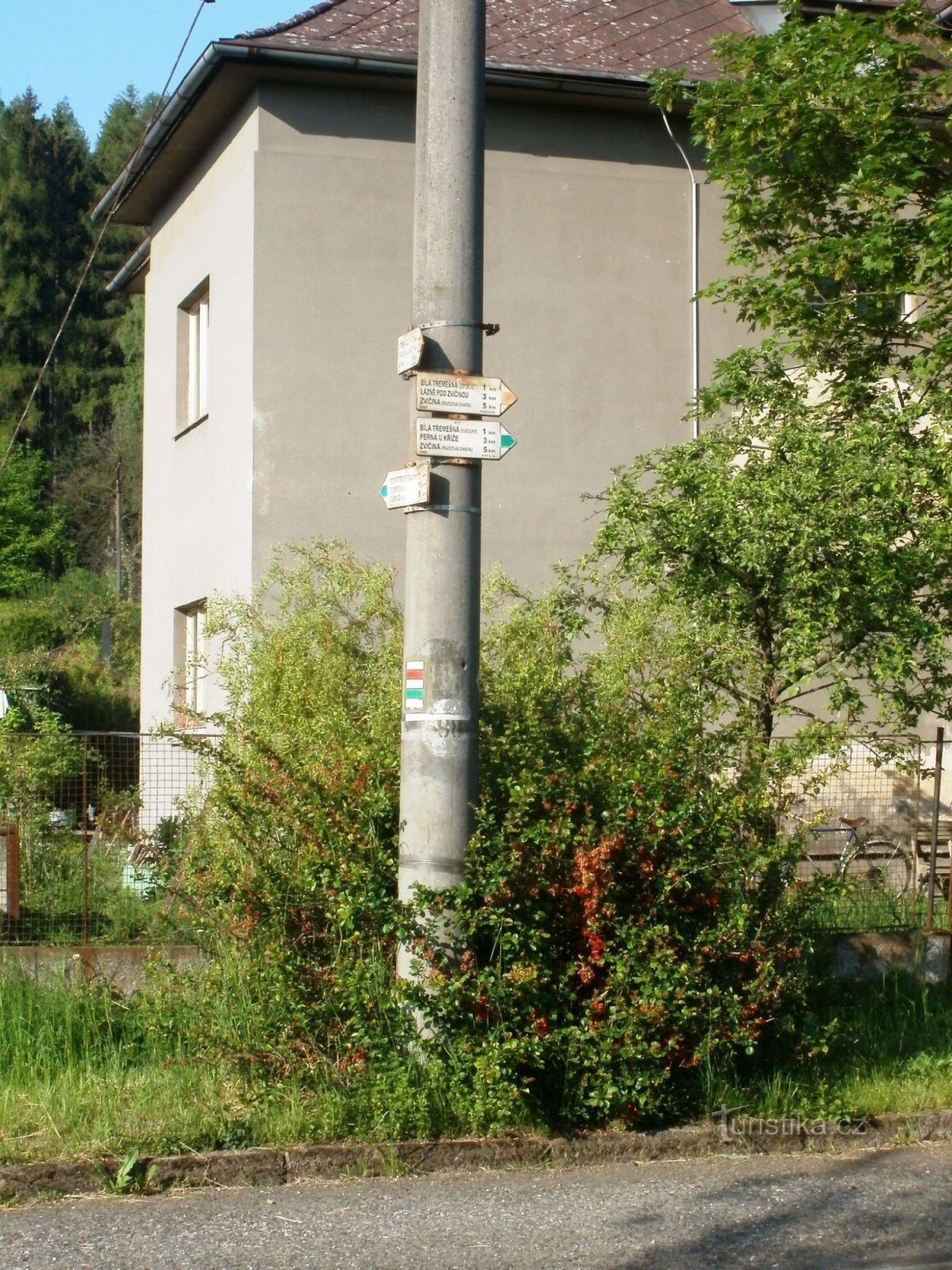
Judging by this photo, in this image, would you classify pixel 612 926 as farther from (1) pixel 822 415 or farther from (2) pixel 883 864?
(2) pixel 883 864

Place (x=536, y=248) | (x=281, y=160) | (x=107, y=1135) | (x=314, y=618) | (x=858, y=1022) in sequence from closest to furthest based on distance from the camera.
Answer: (x=107, y=1135) < (x=858, y=1022) < (x=314, y=618) < (x=281, y=160) < (x=536, y=248)

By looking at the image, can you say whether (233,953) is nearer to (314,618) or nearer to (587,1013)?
(587,1013)

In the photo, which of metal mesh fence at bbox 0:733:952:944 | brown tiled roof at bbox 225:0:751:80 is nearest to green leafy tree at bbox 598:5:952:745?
metal mesh fence at bbox 0:733:952:944

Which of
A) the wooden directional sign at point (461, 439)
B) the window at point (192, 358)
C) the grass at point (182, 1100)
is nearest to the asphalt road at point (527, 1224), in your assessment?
the grass at point (182, 1100)

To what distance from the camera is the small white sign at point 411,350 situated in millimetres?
6160

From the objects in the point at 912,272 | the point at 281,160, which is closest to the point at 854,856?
the point at 912,272

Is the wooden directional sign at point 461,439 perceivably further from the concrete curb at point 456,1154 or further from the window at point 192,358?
the window at point 192,358

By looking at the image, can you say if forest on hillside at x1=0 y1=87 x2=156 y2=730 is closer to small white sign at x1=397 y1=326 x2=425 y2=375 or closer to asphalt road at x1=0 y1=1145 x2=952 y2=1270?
small white sign at x1=397 y1=326 x2=425 y2=375

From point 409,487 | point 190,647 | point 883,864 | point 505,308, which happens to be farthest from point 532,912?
point 190,647

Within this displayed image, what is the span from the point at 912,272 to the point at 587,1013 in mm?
5200

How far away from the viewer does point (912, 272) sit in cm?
864

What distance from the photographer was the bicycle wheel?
8609 mm

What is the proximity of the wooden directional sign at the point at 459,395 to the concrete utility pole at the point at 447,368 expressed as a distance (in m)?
0.06

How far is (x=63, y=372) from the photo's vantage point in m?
53.5
